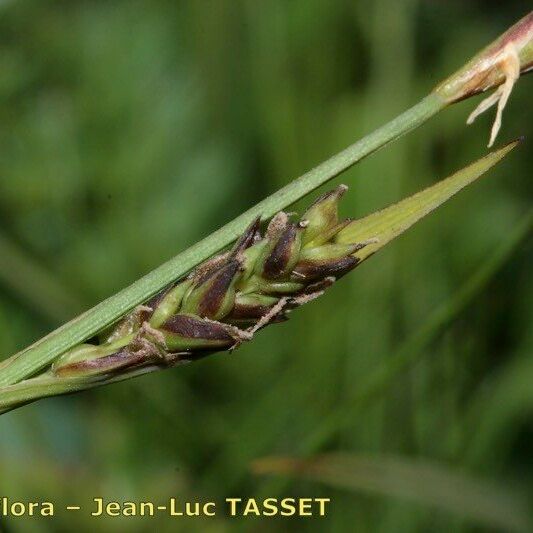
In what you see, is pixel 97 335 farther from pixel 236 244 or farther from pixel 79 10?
pixel 79 10

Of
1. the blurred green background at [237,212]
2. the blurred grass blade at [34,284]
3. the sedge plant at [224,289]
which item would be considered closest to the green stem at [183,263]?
the sedge plant at [224,289]

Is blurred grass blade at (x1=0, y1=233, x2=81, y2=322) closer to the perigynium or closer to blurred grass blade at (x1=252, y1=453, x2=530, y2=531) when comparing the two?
blurred grass blade at (x1=252, y1=453, x2=530, y2=531)

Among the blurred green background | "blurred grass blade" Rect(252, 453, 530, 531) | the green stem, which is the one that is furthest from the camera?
the blurred green background

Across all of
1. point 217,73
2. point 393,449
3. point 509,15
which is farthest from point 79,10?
point 393,449

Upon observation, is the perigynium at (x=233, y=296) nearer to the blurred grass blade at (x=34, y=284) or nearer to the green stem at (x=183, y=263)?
the green stem at (x=183, y=263)

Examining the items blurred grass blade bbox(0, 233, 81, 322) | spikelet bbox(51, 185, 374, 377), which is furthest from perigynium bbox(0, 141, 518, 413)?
blurred grass blade bbox(0, 233, 81, 322)

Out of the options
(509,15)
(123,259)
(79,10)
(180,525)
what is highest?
(509,15)
